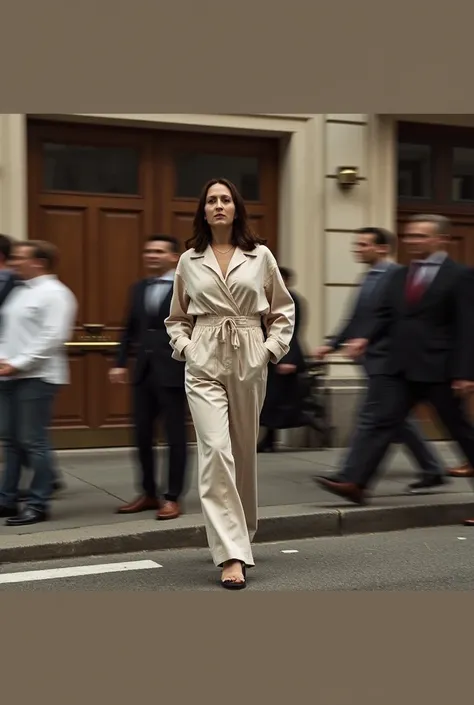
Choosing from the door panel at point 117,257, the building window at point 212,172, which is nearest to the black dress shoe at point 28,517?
the door panel at point 117,257

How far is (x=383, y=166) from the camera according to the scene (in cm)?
937

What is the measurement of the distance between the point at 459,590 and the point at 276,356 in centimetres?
145

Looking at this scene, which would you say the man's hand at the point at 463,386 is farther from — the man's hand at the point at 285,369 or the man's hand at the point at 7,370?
the man's hand at the point at 7,370

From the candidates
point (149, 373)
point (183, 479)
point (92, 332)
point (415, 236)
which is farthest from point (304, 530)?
point (92, 332)

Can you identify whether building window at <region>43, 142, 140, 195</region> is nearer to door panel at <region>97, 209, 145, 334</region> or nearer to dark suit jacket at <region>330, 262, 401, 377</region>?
door panel at <region>97, 209, 145, 334</region>

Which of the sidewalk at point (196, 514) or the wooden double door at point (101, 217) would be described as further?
the wooden double door at point (101, 217)

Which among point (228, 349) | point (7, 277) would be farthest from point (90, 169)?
point (228, 349)

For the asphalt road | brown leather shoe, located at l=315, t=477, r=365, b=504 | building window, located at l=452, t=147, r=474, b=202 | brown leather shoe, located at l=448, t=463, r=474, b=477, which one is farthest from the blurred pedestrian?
building window, located at l=452, t=147, r=474, b=202

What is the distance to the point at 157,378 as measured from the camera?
583 centimetres

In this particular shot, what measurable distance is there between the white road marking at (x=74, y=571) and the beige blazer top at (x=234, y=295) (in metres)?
1.23

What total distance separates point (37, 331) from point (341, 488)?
222cm

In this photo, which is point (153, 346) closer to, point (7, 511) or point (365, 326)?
point (7, 511)

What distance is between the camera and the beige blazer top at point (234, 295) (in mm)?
4539

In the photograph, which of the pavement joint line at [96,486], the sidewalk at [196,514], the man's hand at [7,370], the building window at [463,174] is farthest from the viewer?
the building window at [463,174]
